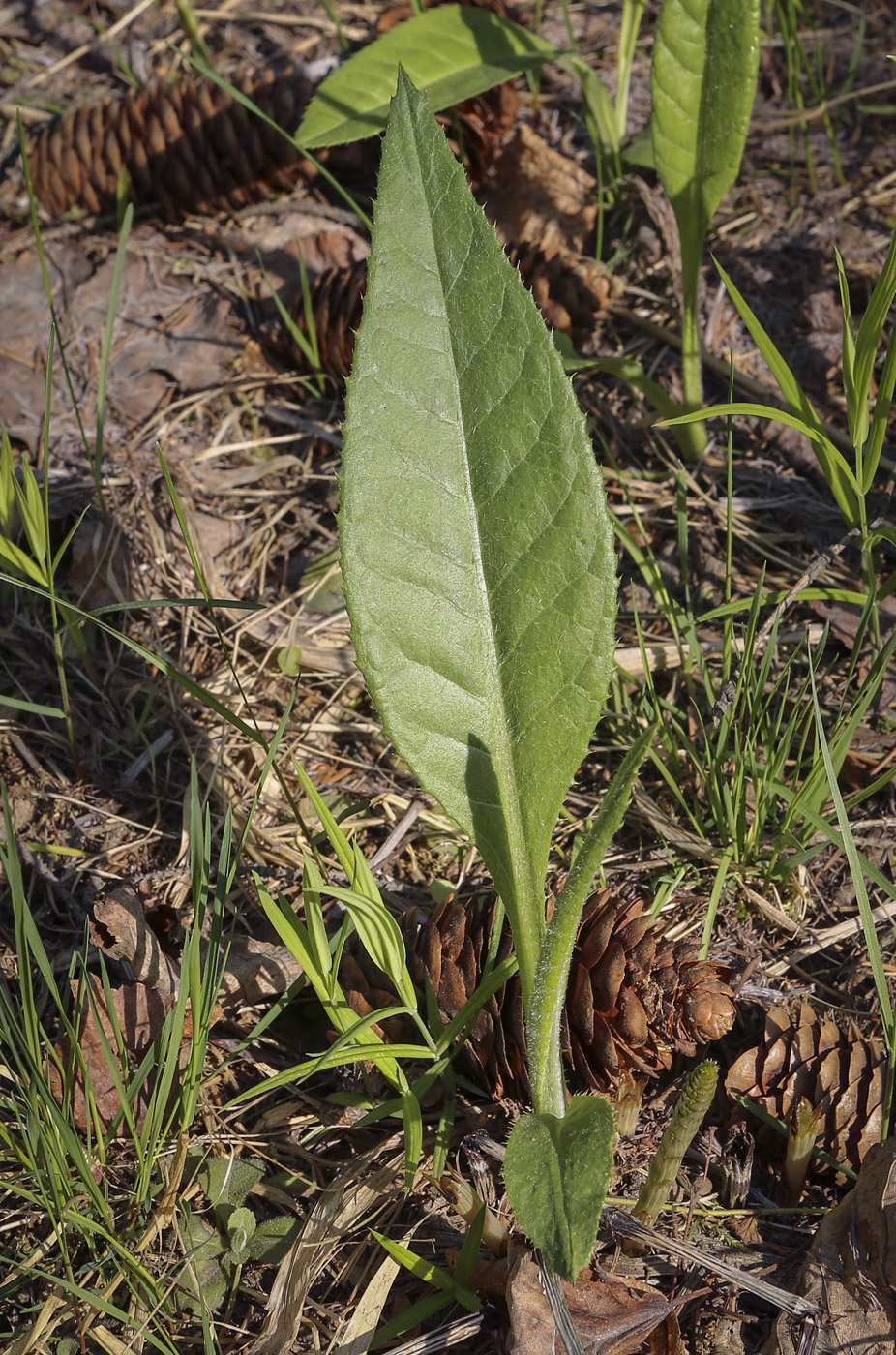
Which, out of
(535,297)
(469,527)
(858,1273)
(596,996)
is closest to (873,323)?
(469,527)

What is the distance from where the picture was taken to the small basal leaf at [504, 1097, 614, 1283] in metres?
0.97

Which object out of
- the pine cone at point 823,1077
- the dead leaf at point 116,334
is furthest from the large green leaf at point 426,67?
the pine cone at point 823,1077

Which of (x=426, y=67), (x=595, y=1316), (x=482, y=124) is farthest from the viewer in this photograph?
(x=482, y=124)

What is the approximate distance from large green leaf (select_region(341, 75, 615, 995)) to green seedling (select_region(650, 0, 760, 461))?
75 centimetres

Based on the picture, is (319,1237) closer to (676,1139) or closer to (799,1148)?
(676,1139)

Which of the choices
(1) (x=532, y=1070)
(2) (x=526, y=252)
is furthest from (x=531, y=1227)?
(2) (x=526, y=252)

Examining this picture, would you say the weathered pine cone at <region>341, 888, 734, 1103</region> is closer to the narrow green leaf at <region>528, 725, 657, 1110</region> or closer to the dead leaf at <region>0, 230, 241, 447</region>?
the narrow green leaf at <region>528, 725, 657, 1110</region>

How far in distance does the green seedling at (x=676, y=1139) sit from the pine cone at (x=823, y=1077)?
19 cm

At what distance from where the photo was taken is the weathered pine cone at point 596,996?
49.8 inches

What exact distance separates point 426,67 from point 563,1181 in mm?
2168

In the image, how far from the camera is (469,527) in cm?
133

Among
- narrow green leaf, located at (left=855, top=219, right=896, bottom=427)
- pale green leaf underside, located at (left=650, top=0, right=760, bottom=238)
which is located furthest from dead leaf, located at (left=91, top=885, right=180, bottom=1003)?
pale green leaf underside, located at (left=650, top=0, right=760, bottom=238)

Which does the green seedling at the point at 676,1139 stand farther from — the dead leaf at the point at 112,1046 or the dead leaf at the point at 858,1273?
the dead leaf at the point at 112,1046

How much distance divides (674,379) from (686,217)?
0.37 metres
